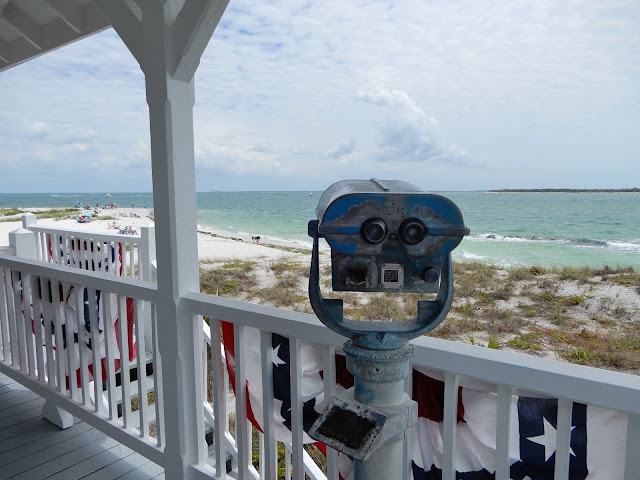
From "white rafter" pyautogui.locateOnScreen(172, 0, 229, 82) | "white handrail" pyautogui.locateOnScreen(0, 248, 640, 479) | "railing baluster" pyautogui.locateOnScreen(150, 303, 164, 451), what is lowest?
"railing baluster" pyautogui.locateOnScreen(150, 303, 164, 451)

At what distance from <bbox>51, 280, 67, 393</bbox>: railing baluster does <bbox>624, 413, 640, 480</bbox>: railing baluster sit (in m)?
2.60

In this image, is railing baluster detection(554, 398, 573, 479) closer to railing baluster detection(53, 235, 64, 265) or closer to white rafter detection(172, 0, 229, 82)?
white rafter detection(172, 0, 229, 82)

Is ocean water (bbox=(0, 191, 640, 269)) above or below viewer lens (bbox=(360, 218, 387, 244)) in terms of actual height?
below

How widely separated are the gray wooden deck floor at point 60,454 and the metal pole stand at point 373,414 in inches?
70.1

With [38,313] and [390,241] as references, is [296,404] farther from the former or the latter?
[38,313]

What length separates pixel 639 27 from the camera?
18.9 meters

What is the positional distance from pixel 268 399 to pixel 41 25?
2.75m

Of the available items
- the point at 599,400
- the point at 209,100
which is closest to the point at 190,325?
the point at 599,400

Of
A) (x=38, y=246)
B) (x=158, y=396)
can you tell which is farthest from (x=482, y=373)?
(x=38, y=246)

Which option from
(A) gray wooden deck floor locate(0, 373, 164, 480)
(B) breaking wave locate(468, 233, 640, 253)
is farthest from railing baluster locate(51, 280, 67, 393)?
(B) breaking wave locate(468, 233, 640, 253)

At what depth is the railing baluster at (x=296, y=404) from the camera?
1.40 meters

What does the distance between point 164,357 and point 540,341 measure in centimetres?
742

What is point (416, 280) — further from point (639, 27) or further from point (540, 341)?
point (639, 27)

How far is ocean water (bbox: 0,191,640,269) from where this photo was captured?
1789 cm
